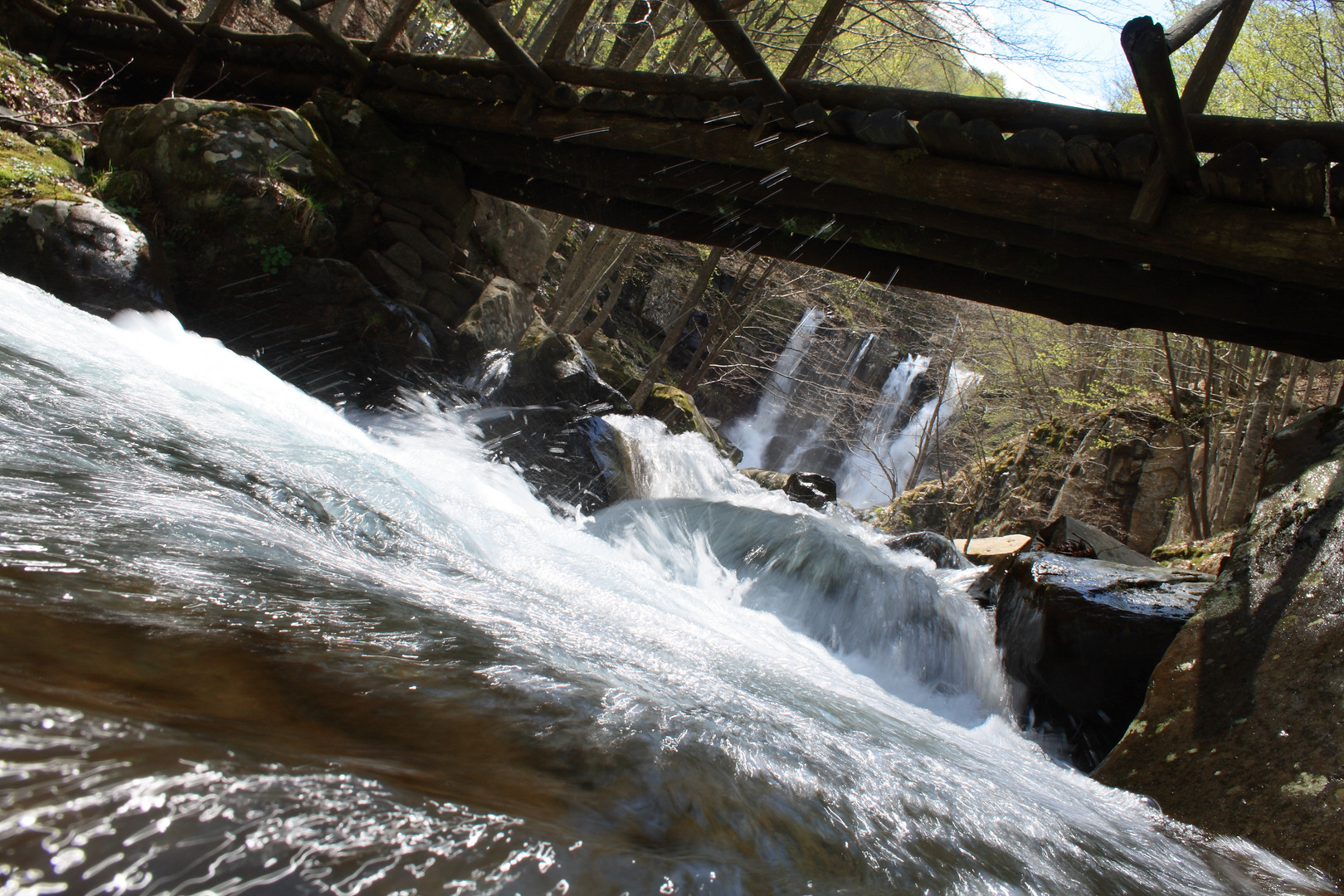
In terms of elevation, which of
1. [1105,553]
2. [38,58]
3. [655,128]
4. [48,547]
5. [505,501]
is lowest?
[505,501]

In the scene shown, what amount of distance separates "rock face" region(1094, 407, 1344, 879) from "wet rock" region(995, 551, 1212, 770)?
0.63m

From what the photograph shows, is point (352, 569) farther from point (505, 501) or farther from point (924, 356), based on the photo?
point (924, 356)

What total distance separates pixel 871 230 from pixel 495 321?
4371mm

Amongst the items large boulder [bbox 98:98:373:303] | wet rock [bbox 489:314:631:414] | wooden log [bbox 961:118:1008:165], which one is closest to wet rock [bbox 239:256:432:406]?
large boulder [bbox 98:98:373:303]

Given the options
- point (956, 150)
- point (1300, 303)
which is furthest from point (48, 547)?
point (1300, 303)

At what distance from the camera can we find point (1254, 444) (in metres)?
9.23

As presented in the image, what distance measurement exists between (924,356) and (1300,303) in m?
17.0

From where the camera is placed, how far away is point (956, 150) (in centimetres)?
523

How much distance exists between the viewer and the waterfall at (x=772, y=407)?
22.4m

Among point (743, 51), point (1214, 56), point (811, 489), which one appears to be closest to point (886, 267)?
point (743, 51)

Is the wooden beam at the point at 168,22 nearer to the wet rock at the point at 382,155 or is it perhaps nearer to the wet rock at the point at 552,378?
the wet rock at the point at 382,155

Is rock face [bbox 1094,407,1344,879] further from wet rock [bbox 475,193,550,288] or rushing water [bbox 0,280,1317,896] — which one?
wet rock [bbox 475,193,550,288]

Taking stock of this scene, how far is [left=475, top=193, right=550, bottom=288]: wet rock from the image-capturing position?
920 centimetres

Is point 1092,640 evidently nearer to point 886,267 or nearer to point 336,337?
point 886,267
